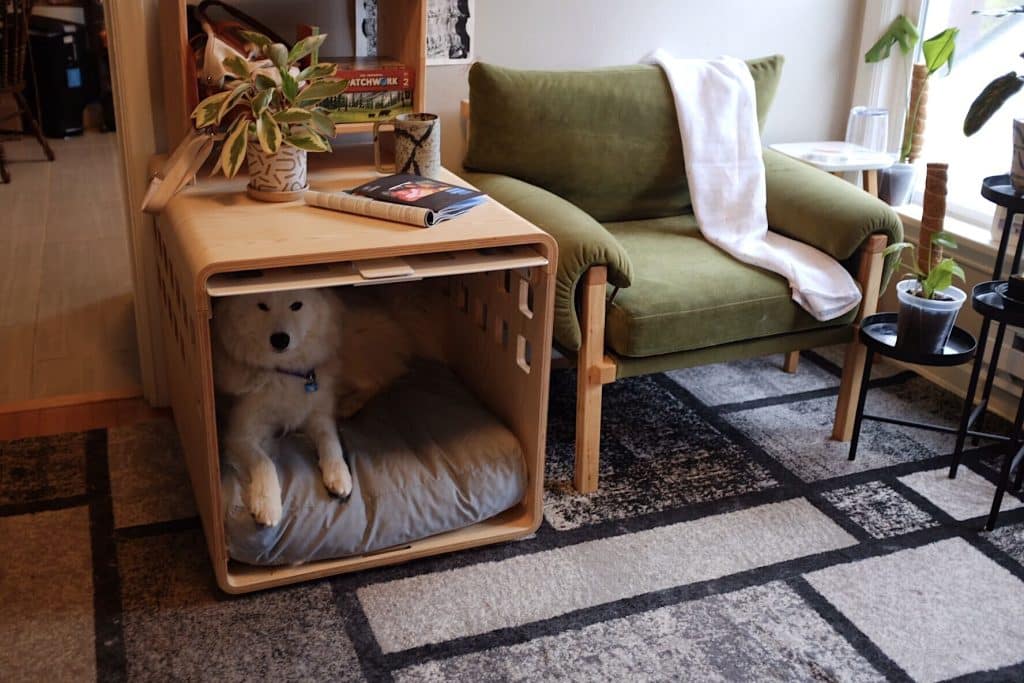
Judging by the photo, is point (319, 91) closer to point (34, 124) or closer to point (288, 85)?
point (288, 85)

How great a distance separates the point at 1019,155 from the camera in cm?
218

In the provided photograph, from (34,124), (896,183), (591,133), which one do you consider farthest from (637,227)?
(34,124)

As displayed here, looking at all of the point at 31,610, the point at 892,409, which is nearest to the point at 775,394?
the point at 892,409

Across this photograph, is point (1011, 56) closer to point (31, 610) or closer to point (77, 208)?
point (31, 610)

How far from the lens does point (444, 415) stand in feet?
7.19

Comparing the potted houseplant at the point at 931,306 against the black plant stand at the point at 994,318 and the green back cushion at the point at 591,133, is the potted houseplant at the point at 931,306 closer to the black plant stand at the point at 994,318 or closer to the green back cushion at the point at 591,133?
the black plant stand at the point at 994,318

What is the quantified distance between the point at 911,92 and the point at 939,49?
0.14m

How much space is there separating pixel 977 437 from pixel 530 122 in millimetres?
1312

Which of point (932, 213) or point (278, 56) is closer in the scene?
point (278, 56)

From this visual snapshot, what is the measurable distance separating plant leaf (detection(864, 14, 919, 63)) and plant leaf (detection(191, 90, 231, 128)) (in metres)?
1.95

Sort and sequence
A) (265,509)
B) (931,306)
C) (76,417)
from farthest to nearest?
(76,417) < (931,306) < (265,509)

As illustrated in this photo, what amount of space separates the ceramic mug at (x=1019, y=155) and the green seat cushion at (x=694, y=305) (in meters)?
0.45

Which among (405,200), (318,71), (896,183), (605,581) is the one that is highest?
(318,71)

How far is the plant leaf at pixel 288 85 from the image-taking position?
1.89 metres
